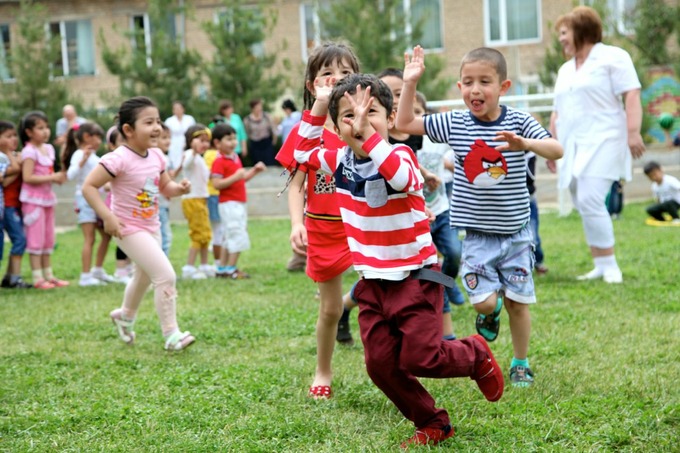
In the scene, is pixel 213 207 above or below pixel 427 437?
above

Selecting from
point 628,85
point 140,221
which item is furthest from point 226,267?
point 628,85

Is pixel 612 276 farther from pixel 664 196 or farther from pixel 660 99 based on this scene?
pixel 660 99

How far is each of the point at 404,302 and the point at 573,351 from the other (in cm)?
215

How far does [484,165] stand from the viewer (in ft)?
15.7

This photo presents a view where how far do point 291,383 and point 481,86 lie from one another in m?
2.00

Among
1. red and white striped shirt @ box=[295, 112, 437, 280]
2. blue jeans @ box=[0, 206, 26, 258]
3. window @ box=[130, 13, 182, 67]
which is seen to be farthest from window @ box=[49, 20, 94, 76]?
red and white striped shirt @ box=[295, 112, 437, 280]

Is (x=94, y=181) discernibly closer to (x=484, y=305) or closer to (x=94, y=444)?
(x=94, y=444)

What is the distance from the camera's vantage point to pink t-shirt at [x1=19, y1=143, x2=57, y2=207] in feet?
33.7

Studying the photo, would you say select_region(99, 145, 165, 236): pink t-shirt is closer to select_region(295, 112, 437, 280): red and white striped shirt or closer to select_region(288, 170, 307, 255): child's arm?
→ select_region(288, 170, 307, 255): child's arm

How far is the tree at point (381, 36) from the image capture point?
21.9 metres

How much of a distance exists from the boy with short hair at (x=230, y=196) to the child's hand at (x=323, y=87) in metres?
5.64

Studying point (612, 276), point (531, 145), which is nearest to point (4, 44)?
point (612, 276)

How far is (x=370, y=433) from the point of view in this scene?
4125 millimetres

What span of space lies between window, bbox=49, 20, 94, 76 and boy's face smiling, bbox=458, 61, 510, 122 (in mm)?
26914
